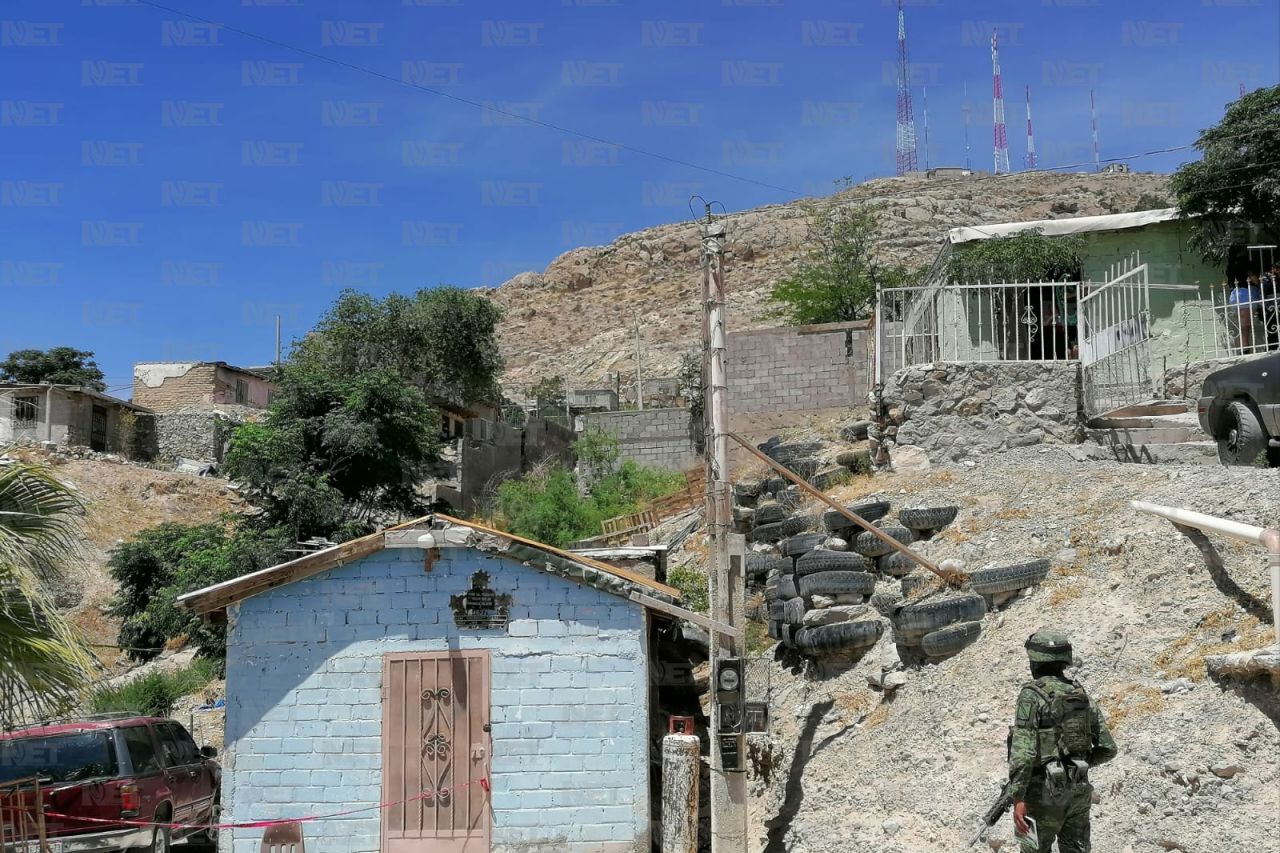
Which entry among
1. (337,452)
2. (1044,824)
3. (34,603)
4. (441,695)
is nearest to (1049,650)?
(1044,824)

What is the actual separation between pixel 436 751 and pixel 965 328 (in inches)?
434

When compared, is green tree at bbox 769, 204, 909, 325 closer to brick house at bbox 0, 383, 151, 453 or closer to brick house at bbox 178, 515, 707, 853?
brick house at bbox 0, 383, 151, 453

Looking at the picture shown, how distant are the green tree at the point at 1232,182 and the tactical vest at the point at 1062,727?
14.3 meters

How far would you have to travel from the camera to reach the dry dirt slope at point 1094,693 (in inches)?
317

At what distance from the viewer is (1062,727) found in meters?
7.30

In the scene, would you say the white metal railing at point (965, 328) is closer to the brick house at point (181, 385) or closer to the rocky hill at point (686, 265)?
the brick house at point (181, 385)

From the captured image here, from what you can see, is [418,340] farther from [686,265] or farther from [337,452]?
[686,265]

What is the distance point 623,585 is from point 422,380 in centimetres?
3431

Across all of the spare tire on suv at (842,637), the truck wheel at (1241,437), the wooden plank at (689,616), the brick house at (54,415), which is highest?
the brick house at (54,415)

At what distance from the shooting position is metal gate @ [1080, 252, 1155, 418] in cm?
1561

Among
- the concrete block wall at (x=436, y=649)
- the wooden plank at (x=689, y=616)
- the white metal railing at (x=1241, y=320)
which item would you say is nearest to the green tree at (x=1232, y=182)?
the white metal railing at (x=1241, y=320)

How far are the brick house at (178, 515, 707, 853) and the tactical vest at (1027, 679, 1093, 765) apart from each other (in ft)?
13.0

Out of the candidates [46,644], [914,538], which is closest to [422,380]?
[914,538]

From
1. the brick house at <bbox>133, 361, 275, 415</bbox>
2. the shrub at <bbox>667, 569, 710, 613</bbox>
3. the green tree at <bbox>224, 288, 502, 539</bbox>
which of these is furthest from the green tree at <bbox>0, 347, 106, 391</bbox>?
the shrub at <bbox>667, 569, 710, 613</bbox>
